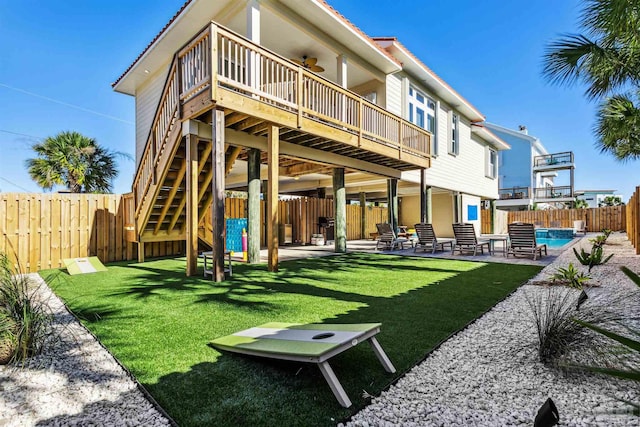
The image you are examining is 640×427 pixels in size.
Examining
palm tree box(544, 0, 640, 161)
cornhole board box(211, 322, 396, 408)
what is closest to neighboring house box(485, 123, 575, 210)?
palm tree box(544, 0, 640, 161)

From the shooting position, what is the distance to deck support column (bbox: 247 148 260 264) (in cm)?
843

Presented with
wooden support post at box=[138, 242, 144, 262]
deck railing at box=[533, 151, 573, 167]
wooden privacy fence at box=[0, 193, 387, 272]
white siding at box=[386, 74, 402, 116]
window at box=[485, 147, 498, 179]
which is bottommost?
wooden support post at box=[138, 242, 144, 262]

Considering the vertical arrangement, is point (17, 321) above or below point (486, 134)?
below

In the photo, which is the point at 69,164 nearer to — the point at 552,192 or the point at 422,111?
the point at 422,111

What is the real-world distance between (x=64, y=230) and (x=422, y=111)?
13606 millimetres

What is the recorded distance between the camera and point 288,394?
90.4 inches

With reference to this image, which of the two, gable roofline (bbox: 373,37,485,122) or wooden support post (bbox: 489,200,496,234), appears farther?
wooden support post (bbox: 489,200,496,234)

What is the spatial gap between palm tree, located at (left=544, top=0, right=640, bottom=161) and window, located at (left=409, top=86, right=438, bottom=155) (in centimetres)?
718

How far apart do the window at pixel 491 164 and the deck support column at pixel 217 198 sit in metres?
19.4

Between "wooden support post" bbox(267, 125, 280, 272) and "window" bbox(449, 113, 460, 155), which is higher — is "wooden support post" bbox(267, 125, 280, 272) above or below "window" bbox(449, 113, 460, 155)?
below

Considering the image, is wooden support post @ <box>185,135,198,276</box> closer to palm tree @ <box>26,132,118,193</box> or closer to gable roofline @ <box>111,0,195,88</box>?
gable roofline @ <box>111,0,195,88</box>

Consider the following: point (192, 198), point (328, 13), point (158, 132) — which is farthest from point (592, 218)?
point (158, 132)

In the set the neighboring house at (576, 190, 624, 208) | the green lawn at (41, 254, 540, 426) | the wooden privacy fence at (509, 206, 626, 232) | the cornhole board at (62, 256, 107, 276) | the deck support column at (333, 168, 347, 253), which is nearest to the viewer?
the green lawn at (41, 254, 540, 426)

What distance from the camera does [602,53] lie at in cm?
602
